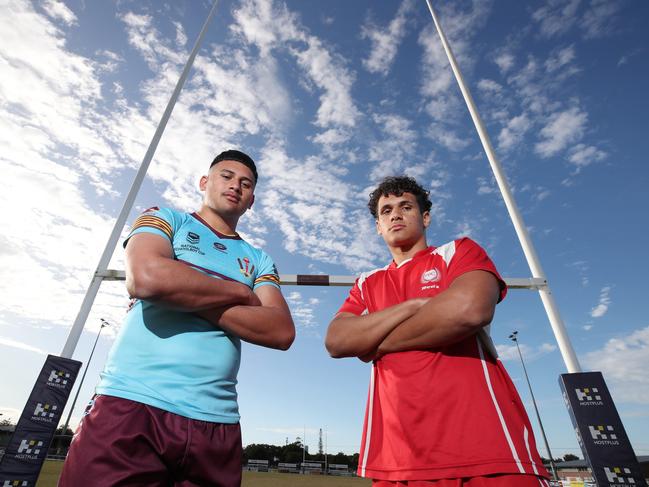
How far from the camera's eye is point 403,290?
1.88 m

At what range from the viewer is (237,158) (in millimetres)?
2215

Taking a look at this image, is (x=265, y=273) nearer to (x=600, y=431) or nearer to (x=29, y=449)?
(x=29, y=449)

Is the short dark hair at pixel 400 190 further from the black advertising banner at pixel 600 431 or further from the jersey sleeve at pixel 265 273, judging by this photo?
the black advertising banner at pixel 600 431

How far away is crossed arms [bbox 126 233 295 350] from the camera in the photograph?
4.76ft

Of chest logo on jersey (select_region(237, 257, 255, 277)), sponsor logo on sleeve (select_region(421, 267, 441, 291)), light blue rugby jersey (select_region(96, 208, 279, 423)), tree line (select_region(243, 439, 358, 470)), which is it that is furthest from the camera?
tree line (select_region(243, 439, 358, 470))

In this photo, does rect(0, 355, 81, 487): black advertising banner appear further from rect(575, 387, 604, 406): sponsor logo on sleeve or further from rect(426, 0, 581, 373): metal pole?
rect(575, 387, 604, 406): sponsor logo on sleeve

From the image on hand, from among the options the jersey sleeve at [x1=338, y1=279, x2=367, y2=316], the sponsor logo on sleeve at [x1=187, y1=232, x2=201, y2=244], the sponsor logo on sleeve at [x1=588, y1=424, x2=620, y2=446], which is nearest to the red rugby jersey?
the jersey sleeve at [x1=338, y1=279, x2=367, y2=316]

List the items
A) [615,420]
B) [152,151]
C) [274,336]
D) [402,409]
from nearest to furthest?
[402,409], [274,336], [615,420], [152,151]

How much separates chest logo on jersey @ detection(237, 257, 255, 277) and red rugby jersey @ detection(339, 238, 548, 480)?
0.79 m

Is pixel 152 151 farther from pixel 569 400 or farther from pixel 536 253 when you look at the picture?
pixel 569 400

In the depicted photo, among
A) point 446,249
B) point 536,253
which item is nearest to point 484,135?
point 536,253

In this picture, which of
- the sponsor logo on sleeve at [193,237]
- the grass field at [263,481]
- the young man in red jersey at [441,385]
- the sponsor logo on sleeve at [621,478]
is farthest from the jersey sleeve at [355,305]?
the grass field at [263,481]

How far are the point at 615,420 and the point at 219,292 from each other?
4.23 m

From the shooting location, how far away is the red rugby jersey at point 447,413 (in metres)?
1.27
